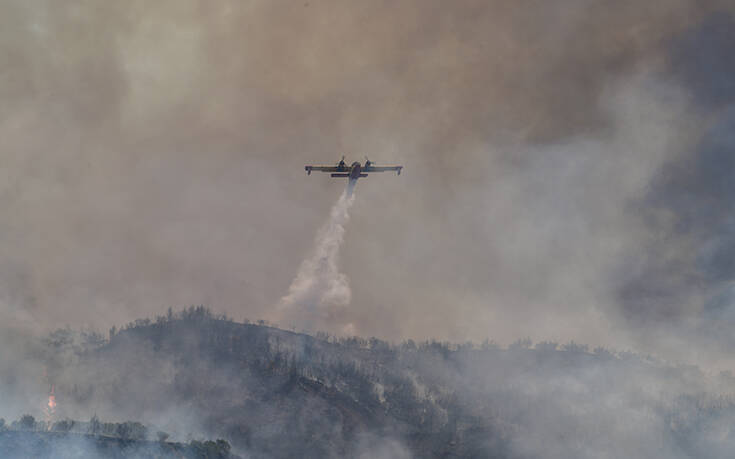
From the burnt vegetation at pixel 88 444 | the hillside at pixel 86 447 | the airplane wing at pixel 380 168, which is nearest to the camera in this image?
the hillside at pixel 86 447

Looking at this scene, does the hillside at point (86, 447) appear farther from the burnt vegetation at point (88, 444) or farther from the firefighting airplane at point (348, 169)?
the firefighting airplane at point (348, 169)

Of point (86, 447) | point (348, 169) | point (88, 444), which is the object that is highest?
point (348, 169)

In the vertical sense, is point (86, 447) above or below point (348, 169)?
below

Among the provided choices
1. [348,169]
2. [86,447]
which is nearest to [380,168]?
[348,169]

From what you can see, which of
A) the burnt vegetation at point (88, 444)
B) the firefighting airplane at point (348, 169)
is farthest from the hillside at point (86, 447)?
the firefighting airplane at point (348, 169)

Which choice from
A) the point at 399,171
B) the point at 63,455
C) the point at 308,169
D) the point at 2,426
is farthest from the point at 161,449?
the point at 399,171

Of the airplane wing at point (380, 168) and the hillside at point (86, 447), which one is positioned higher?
the airplane wing at point (380, 168)

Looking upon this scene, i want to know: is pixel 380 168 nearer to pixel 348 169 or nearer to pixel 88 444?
pixel 348 169

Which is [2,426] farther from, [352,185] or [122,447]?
[352,185]

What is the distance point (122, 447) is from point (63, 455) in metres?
16.5

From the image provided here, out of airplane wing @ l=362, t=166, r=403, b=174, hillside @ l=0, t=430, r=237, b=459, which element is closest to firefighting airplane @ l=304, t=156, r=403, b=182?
airplane wing @ l=362, t=166, r=403, b=174

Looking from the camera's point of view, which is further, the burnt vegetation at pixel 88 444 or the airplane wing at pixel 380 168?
the airplane wing at pixel 380 168

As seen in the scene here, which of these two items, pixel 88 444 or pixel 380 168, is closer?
pixel 88 444

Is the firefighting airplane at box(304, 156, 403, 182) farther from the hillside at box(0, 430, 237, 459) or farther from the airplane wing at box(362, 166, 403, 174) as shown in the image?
the hillside at box(0, 430, 237, 459)
